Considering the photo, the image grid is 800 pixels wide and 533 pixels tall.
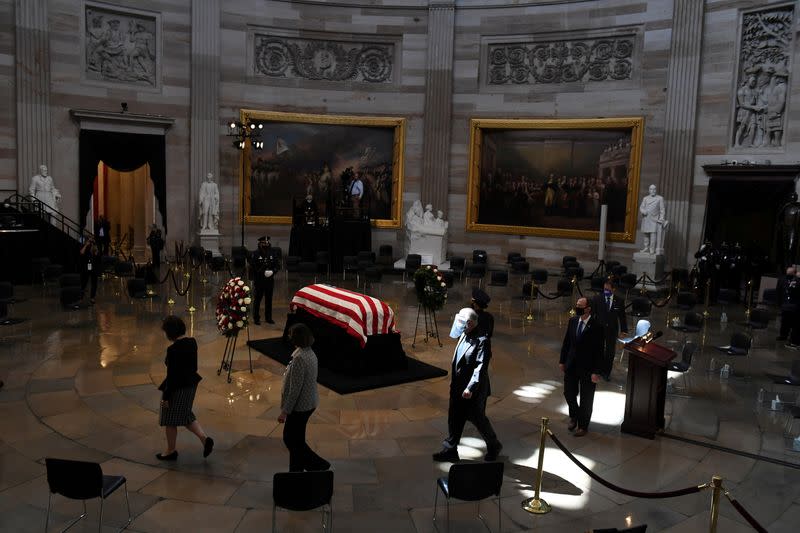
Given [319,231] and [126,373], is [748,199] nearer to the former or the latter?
[319,231]

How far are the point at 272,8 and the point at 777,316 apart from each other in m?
18.1

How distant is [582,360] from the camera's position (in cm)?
814

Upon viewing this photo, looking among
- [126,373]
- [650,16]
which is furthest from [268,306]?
[650,16]

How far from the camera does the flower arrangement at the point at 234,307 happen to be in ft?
31.8

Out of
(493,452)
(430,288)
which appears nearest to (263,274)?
(430,288)

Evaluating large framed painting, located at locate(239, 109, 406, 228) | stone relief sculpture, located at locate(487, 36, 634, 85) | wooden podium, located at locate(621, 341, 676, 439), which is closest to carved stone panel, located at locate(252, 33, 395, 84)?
large framed painting, located at locate(239, 109, 406, 228)

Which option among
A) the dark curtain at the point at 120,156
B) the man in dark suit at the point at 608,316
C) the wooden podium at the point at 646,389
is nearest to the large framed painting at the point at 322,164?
the dark curtain at the point at 120,156

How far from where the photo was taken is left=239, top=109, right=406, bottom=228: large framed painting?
23797 mm

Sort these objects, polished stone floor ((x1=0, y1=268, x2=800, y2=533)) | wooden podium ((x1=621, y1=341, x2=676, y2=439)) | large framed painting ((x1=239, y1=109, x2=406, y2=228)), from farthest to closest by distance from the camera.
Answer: large framed painting ((x1=239, y1=109, x2=406, y2=228)) < wooden podium ((x1=621, y1=341, x2=676, y2=439)) < polished stone floor ((x1=0, y1=268, x2=800, y2=533))

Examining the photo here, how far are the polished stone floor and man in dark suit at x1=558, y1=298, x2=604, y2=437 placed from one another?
320 mm

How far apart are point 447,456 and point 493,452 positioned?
50cm

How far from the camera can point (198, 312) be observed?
48.2 ft

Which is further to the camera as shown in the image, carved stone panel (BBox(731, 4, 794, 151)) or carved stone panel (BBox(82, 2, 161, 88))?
carved stone panel (BBox(82, 2, 161, 88))

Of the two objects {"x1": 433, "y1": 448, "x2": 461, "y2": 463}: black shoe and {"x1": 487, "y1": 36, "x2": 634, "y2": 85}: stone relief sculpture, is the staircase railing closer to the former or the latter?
{"x1": 487, "y1": 36, "x2": 634, "y2": 85}: stone relief sculpture
